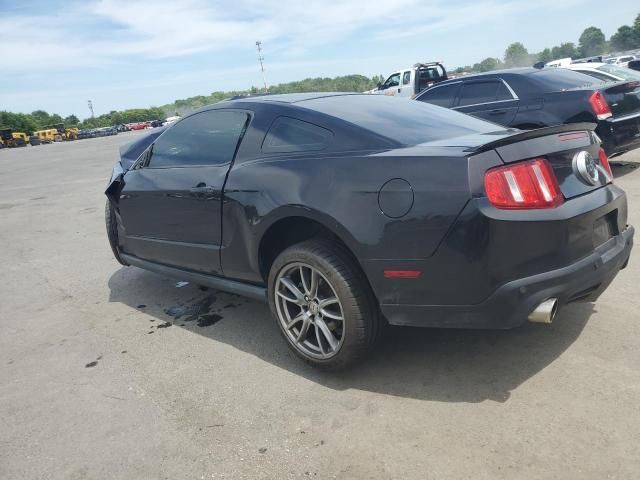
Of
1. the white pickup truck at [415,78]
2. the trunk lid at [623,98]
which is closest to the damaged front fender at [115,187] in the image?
the trunk lid at [623,98]

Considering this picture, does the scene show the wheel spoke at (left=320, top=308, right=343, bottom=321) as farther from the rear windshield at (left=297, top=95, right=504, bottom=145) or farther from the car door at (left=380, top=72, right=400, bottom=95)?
the car door at (left=380, top=72, right=400, bottom=95)

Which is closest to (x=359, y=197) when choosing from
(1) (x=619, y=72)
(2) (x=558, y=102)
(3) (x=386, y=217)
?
(3) (x=386, y=217)

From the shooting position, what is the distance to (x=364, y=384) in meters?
2.95

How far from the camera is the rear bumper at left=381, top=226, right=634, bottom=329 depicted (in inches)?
95.5

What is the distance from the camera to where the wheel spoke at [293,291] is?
3.10 metres

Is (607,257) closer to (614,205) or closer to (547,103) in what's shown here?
(614,205)

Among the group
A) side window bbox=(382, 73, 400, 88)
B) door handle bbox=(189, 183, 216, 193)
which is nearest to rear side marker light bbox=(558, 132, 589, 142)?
door handle bbox=(189, 183, 216, 193)

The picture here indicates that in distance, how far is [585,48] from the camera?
142 m

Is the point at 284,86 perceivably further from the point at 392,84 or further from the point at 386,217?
the point at 386,217

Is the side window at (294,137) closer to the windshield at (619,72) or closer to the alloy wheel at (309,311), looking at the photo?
the alloy wheel at (309,311)

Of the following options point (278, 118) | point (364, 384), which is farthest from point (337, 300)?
point (278, 118)

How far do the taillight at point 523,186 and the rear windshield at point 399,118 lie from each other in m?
0.59

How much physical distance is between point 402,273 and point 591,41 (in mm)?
168536

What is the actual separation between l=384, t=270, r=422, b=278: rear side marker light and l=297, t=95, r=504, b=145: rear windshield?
72cm
